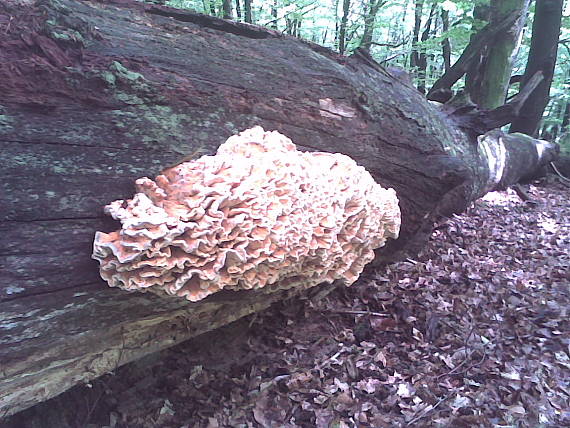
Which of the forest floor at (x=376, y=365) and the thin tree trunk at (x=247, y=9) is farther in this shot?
the thin tree trunk at (x=247, y=9)

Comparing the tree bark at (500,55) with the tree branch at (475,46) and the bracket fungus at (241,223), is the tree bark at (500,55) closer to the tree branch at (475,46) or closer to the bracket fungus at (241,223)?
the tree branch at (475,46)

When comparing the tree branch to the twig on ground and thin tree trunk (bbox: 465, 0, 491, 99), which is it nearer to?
thin tree trunk (bbox: 465, 0, 491, 99)

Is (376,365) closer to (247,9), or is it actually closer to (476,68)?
(476,68)

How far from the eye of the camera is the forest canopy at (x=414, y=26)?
37.7ft

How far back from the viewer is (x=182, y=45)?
344 cm

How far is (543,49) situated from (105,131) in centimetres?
1253

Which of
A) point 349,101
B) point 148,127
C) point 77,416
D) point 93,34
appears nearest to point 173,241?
point 148,127

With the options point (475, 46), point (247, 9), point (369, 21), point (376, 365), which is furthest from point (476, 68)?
point (376, 365)

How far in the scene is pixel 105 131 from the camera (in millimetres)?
2770

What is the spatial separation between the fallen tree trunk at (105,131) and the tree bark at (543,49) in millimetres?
9521

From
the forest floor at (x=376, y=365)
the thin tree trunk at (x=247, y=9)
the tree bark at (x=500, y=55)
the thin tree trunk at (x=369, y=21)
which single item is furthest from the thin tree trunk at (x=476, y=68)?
the thin tree trunk at (x=247, y=9)

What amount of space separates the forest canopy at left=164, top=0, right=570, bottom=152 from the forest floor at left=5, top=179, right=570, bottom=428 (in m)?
7.13

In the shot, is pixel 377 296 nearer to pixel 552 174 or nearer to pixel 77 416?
pixel 77 416

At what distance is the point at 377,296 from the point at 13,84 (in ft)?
13.8
